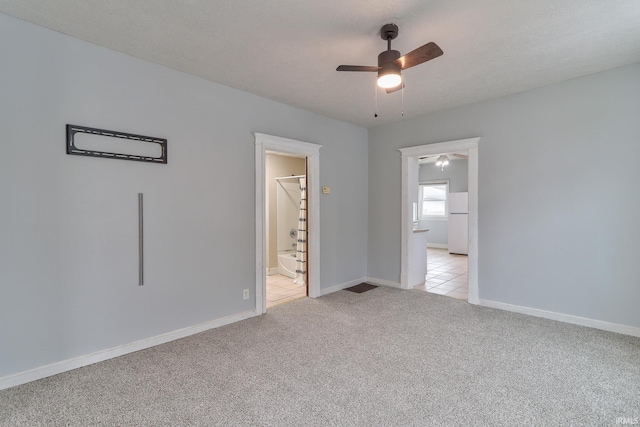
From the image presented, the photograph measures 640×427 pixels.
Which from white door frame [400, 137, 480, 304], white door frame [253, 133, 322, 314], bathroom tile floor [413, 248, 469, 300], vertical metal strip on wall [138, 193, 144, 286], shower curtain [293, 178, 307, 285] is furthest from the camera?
shower curtain [293, 178, 307, 285]

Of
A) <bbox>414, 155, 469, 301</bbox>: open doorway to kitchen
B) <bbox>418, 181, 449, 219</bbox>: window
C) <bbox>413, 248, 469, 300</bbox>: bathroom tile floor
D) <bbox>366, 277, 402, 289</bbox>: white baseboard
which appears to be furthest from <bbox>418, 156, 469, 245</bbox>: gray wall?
<bbox>366, 277, 402, 289</bbox>: white baseboard

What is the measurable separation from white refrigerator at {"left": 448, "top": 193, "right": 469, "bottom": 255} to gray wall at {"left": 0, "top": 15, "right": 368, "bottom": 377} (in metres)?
6.65

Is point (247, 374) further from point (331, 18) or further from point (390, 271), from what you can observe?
point (390, 271)

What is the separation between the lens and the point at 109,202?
2613 mm

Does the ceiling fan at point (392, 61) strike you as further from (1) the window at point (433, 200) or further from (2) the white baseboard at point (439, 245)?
(2) the white baseboard at point (439, 245)

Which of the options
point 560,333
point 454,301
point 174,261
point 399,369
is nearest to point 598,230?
point 560,333

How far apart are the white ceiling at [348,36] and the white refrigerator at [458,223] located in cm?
547

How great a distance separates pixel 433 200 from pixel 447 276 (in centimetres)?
473

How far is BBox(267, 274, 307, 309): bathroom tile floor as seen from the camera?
14.1 feet

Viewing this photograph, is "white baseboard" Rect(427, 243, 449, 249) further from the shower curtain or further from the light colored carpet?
the light colored carpet

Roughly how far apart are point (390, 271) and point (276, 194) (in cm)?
277

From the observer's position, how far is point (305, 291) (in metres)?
4.68

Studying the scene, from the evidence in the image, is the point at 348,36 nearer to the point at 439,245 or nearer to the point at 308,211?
the point at 308,211

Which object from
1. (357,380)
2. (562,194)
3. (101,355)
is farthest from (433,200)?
(101,355)
